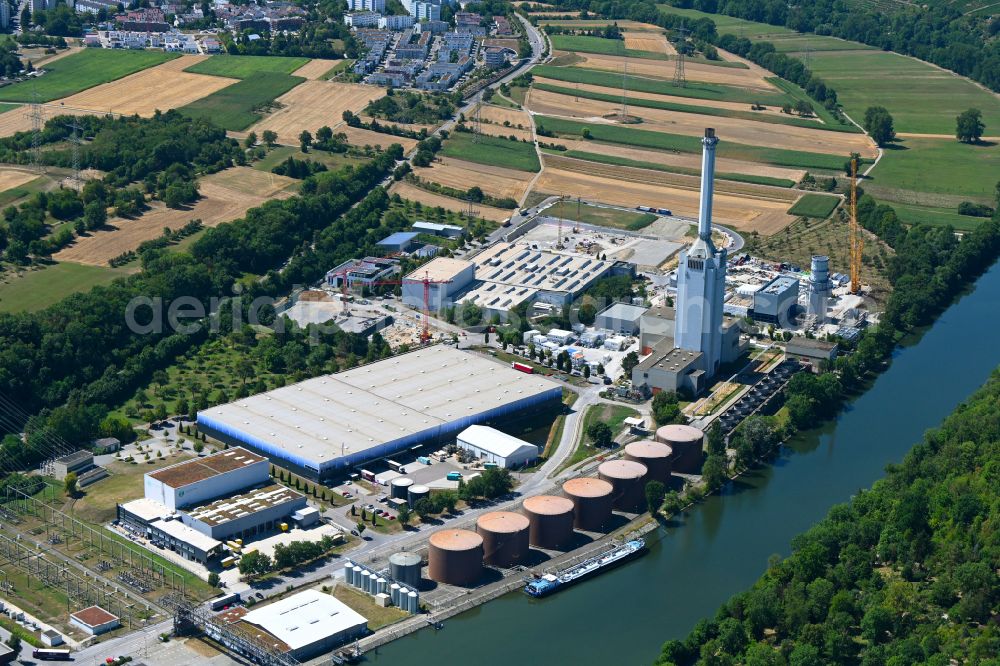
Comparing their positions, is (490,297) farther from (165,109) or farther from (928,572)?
(165,109)

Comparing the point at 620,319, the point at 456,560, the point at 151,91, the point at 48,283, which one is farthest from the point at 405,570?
the point at 151,91

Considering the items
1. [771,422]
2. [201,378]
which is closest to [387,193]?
[201,378]

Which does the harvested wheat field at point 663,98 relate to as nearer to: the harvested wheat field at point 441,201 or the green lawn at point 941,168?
the green lawn at point 941,168

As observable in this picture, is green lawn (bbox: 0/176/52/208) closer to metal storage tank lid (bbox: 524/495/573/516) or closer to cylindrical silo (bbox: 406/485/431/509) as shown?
cylindrical silo (bbox: 406/485/431/509)

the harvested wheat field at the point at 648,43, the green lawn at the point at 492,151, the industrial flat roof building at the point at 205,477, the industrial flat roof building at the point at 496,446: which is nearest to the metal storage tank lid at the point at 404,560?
the industrial flat roof building at the point at 205,477

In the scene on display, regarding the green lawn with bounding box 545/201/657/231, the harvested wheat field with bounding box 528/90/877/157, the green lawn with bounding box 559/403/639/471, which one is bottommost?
the green lawn with bounding box 559/403/639/471

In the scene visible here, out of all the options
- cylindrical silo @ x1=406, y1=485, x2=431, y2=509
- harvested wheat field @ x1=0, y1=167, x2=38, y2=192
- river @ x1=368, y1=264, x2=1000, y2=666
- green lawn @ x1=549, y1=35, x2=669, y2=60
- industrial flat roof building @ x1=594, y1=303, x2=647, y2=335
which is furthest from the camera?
green lawn @ x1=549, y1=35, x2=669, y2=60

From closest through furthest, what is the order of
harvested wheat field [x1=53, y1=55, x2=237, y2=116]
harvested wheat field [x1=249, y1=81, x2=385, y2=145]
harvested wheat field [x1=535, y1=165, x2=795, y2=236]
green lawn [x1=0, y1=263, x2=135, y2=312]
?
green lawn [x1=0, y1=263, x2=135, y2=312], harvested wheat field [x1=535, y1=165, x2=795, y2=236], harvested wheat field [x1=249, y1=81, x2=385, y2=145], harvested wheat field [x1=53, y1=55, x2=237, y2=116]

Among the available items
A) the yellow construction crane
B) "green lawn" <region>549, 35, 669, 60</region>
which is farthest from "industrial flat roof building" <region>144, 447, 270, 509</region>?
"green lawn" <region>549, 35, 669, 60</region>
